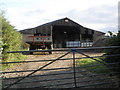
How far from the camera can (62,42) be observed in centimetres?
2384

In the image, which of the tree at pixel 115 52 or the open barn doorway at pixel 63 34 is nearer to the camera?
the tree at pixel 115 52

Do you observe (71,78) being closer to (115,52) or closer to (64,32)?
(115,52)

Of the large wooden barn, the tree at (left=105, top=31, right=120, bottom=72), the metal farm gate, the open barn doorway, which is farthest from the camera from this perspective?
the open barn doorway

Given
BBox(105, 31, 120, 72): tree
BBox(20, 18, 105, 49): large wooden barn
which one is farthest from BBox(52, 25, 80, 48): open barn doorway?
BBox(105, 31, 120, 72): tree

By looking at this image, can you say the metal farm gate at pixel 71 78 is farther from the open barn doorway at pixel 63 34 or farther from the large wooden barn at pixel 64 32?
the open barn doorway at pixel 63 34

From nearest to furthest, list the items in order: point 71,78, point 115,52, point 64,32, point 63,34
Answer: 1. point 71,78
2. point 115,52
3. point 64,32
4. point 63,34

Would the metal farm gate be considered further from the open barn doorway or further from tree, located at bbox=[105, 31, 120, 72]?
the open barn doorway

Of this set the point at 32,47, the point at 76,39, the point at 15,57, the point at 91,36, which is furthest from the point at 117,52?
the point at 91,36

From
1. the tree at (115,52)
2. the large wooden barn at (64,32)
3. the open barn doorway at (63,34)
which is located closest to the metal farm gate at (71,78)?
the tree at (115,52)

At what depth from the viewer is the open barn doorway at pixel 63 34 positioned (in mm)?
23203

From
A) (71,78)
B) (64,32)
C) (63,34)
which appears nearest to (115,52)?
(71,78)

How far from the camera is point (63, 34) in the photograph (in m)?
24.2

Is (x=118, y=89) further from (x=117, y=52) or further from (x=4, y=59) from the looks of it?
(x=4, y=59)

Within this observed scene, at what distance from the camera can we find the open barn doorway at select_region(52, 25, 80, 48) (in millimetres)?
23203
